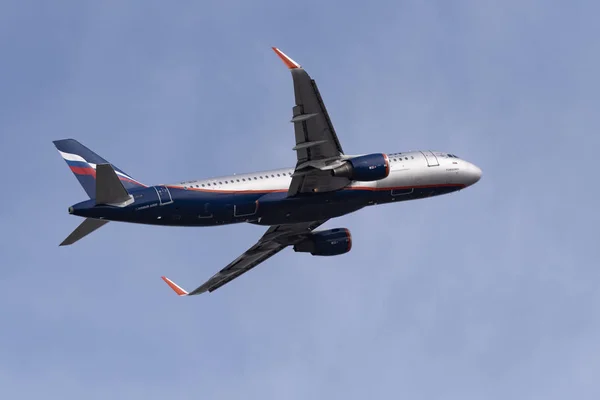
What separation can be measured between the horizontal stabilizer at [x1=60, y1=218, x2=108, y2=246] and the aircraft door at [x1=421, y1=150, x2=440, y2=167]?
2303 cm

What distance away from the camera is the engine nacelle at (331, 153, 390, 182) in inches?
2564

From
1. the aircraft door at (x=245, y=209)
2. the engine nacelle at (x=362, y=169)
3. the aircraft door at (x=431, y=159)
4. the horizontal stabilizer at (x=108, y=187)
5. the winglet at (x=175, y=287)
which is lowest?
the winglet at (x=175, y=287)

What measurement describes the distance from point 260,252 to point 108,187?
19290mm

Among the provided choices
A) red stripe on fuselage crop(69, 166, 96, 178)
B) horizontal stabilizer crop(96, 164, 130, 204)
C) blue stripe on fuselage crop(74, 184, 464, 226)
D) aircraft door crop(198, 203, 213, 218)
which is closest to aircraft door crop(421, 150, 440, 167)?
blue stripe on fuselage crop(74, 184, 464, 226)

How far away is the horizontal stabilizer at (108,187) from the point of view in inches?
2366

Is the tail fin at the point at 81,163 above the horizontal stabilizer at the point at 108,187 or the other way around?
above

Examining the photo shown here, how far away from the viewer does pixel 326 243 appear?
76.7 meters

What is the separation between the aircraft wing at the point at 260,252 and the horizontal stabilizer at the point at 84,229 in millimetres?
14569

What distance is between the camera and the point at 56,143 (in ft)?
217

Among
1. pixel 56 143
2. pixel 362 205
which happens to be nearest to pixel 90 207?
pixel 56 143

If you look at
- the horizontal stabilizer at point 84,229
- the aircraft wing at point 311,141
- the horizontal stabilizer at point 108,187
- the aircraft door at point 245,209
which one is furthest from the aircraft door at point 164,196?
the aircraft wing at point 311,141

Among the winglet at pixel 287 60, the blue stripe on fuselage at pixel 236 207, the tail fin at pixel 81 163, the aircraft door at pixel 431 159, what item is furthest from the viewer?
the aircraft door at pixel 431 159

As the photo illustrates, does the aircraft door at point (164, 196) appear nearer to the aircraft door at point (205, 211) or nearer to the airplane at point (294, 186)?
the airplane at point (294, 186)

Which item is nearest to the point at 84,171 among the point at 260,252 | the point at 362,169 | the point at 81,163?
the point at 81,163
